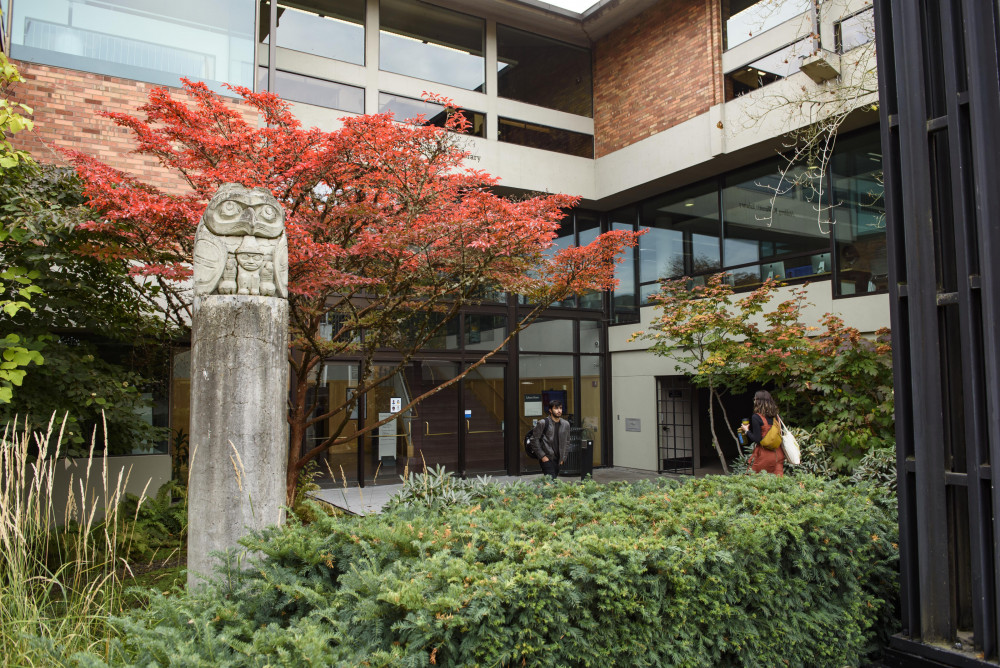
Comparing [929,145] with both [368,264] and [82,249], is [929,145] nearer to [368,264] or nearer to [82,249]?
[368,264]

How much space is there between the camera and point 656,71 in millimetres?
13844

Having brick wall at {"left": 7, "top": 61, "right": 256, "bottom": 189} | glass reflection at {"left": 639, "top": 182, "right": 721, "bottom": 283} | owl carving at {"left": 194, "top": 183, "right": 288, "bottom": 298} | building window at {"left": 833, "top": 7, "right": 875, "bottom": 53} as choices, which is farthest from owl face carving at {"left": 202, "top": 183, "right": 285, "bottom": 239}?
glass reflection at {"left": 639, "top": 182, "right": 721, "bottom": 283}

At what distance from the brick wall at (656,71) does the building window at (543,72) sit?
35 cm

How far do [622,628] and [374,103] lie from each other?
38.7ft

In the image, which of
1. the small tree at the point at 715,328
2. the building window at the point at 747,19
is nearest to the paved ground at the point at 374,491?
the small tree at the point at 715,328

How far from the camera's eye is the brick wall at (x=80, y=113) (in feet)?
28.5

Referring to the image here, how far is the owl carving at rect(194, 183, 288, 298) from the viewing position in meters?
4.11

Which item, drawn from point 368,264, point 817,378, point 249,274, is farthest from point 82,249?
point 817,378

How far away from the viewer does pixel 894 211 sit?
3988 mm

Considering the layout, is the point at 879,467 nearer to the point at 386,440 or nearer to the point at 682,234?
the point at 682,234

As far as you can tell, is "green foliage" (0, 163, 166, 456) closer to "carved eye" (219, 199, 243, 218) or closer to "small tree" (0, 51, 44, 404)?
"small tree" (0, 51, 44, 404)

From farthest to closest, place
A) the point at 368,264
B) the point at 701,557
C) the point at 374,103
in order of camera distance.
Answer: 1. the point at 374,103
2. the point at 368,264
3. the point at 701,557

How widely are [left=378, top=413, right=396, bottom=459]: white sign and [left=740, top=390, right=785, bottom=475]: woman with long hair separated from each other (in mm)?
7097

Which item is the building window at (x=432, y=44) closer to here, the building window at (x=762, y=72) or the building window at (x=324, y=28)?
the building window at (x=324, y=28)
